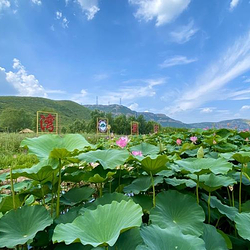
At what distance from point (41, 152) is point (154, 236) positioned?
53 centimetres

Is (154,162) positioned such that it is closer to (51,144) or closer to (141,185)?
(141,185)

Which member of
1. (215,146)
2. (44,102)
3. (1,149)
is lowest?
(1,149)

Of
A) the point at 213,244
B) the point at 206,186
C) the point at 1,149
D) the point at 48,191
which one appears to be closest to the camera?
the point at 213,244

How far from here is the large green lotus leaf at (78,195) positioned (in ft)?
2.78

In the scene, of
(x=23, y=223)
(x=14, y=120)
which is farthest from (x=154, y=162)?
(x=14, y=120)

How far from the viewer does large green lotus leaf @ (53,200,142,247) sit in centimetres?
49

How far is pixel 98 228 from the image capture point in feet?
1.69

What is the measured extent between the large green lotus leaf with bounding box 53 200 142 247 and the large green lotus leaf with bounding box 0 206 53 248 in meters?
0.13

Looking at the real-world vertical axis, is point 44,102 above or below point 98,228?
above

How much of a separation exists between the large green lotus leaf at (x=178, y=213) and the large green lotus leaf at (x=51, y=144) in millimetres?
351

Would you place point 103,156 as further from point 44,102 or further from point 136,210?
point 44,102

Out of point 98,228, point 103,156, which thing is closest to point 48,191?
point 103,156

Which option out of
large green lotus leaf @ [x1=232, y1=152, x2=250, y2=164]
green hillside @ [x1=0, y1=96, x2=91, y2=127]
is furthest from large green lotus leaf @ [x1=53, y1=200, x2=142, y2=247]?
green hillside @ [x1=0, y1=96, x2=91, y2=127]

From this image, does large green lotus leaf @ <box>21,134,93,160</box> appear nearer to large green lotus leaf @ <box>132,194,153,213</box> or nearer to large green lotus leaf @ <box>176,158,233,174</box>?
large green lotus leaf @ <box>132,194,153,213</box>
